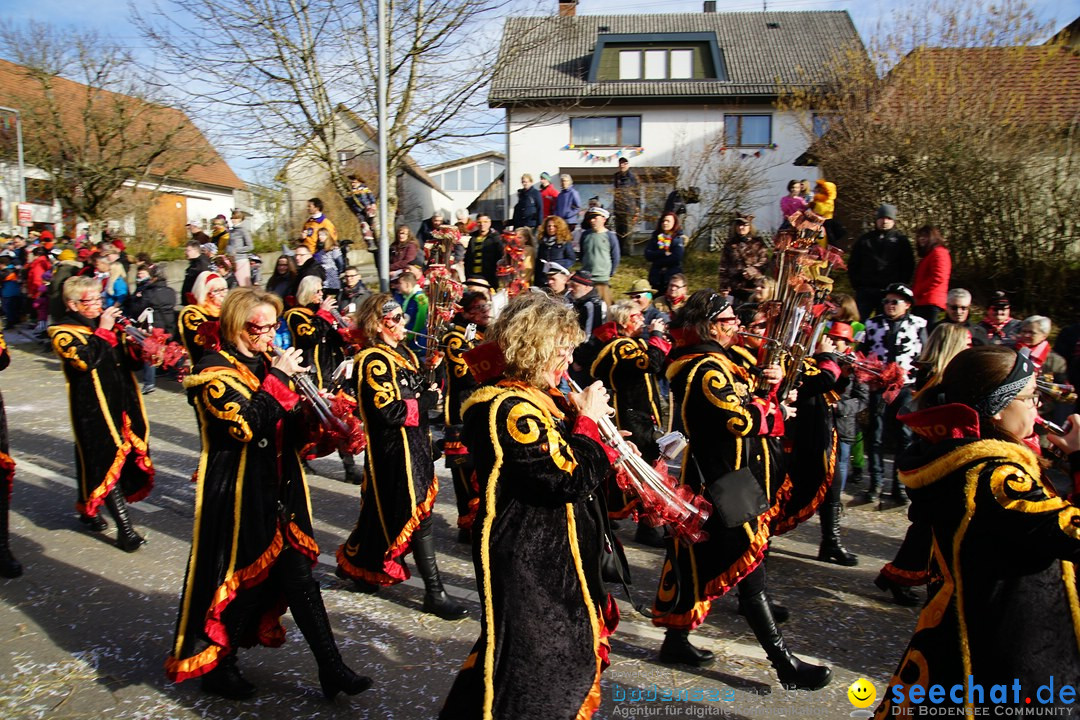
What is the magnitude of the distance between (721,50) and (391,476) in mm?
28569

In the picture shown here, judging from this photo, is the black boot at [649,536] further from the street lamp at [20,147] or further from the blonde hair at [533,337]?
the street lamp at [20,147]

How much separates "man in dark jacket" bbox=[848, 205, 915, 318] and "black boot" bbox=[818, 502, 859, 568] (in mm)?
4756

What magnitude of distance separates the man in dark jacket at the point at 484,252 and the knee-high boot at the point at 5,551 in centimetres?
708

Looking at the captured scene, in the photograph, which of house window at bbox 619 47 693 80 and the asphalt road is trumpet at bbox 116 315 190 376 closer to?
the asphalt road

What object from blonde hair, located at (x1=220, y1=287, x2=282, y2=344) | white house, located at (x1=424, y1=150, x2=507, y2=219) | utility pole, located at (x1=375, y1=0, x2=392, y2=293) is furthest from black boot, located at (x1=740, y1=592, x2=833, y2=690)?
white house, located at (x1=424, y1=150, x2=507, y2=219)

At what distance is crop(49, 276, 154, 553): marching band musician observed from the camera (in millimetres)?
6000

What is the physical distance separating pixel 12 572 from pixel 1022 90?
13439mm

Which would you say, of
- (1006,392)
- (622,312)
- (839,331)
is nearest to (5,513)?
(622,312)

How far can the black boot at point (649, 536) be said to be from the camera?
6.21 m

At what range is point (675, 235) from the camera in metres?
11.2

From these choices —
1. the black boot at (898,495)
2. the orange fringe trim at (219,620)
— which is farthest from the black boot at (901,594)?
the orange fringe trim at (219,620)

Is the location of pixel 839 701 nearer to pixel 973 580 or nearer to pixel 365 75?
pixel 973 580

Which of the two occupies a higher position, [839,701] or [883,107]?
[883,107]

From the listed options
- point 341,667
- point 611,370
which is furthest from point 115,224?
point 341,667
